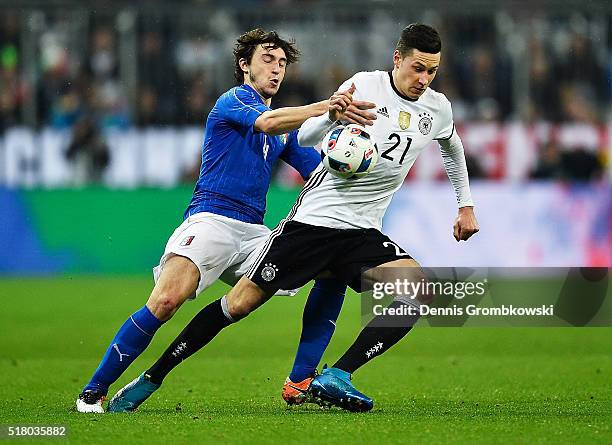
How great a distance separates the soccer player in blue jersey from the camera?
300 inches

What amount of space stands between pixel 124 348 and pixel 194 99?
11.3 meters

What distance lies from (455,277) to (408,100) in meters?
1.70

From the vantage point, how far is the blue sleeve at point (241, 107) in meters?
7.62

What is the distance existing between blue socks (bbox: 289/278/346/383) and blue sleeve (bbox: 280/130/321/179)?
0.79 m

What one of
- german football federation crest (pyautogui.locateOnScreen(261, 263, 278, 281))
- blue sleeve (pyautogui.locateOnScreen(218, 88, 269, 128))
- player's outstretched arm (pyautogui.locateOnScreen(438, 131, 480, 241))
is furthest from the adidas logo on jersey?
german football federation crest (pyautogui.locateOnScreen(261, 263, 278, 281))

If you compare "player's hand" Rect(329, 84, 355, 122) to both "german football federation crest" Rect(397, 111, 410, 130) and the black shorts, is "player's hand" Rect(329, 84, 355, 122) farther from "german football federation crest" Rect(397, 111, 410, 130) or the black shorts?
the black shorts

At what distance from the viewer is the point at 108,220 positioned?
58.6ft

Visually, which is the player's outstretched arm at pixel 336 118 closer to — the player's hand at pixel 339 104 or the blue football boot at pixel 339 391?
the player's hand at pixel 339 104

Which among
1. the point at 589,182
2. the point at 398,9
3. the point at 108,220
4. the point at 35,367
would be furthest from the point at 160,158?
the point at 35,367

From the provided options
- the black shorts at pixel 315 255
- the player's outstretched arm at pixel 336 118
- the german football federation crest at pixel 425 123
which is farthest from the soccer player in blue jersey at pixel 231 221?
the german football federation crest at pixel 425 123

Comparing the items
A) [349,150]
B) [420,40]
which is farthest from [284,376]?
[420,40]

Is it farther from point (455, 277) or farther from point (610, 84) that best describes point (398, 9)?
point (455, 277)

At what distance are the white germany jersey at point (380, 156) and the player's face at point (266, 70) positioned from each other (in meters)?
0.65

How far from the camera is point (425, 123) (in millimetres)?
7805
